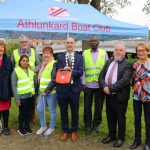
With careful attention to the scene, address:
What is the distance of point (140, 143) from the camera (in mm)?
3963

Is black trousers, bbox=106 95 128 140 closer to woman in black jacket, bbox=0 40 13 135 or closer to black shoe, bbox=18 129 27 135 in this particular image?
black shoe, bbox=18 129 27 135

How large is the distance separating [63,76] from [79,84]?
406 mm

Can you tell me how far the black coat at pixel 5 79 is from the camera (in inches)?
161

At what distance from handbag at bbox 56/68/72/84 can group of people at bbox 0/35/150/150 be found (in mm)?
79

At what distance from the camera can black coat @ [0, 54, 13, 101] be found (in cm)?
408

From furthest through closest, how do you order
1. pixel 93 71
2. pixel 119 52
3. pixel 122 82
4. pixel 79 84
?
1. pixel 93 71
2. pixel 79 84
3. pixel 119 52
4. pixel 122 82

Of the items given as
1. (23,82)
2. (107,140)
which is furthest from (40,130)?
(107,140)

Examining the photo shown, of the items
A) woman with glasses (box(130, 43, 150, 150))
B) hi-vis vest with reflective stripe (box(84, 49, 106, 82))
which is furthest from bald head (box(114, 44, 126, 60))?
hi-vis vest with reflective stripe (box(84, 49, 106, 82))

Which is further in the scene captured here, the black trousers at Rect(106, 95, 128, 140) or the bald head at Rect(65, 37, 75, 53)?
the bald head at Rect(65, 37, 75, 53)

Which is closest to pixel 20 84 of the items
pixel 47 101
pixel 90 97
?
pixel 47 101

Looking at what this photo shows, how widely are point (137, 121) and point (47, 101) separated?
68.6 inches

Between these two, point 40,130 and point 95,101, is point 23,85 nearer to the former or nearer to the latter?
point 40,130

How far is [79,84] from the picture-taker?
3.98 meters

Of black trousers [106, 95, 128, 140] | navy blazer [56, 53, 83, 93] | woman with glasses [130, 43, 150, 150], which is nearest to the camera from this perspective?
woman with glasses [130, 43, 150, 150]
